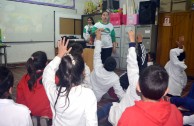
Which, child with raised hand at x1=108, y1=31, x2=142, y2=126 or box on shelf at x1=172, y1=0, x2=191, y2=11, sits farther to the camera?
box on shelf at x1=172, y1=0, x2=191, y2=11

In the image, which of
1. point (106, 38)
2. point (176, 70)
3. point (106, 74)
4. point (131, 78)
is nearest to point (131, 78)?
point (131, 78)

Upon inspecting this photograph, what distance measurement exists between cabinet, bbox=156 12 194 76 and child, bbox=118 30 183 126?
4.25m

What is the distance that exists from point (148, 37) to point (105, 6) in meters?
1.81

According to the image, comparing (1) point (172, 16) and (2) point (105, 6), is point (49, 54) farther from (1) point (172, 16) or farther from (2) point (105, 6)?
(1) point (172, 16)

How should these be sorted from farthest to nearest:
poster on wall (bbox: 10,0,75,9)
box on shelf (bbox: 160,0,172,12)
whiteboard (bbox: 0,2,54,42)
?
poster on wall (bbox: 10,0,75,9) → whiteboard (bbox: 0,2,54,42) → box on shelf (bbox: 160,0,172,12)

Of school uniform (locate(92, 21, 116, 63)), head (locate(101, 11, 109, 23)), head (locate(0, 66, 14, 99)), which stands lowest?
head (locate(0, 66, 14, 99))

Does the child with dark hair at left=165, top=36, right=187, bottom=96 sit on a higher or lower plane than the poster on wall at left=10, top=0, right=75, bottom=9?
lower

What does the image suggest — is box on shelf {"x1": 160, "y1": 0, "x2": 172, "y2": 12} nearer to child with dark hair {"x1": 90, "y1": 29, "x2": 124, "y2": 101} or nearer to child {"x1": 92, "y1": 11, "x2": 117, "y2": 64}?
child {"x1": 92, "y1": 11, "x2": 117, "y2": 64}

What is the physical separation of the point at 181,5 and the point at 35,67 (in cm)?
440

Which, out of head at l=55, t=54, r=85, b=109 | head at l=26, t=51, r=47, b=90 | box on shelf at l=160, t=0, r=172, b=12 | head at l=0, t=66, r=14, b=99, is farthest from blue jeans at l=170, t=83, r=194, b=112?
box on shelf at l=160, t=0, r=172, b=12

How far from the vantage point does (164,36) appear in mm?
5246

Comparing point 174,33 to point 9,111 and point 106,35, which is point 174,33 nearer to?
point 106,35

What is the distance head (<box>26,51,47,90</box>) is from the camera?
1.64 meters

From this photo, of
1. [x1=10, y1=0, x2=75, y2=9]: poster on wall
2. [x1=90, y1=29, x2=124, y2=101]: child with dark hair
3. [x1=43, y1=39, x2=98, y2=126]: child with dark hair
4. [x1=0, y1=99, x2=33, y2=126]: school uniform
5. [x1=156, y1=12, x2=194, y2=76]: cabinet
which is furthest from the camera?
[x1=10, y1=0, x2=75, y2=9]: poster on wall
